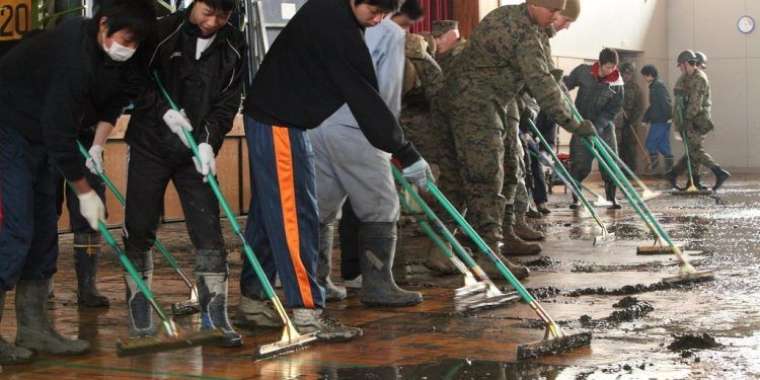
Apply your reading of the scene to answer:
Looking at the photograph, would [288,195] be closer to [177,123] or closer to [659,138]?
[177,123]

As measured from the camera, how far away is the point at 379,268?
22.9 ft

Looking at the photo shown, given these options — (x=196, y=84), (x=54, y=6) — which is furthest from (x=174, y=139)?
(x=54, y=6)

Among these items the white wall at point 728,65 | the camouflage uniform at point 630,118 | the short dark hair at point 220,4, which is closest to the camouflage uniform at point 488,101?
the short dark hair at point 220,4

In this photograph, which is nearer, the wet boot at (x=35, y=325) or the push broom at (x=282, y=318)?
the push broom at (x=282, y=318)

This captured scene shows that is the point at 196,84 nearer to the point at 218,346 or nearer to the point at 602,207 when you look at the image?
the point at 218,346

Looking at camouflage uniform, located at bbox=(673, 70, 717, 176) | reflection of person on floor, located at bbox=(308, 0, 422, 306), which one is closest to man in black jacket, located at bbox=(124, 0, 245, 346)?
reflection of person on floor, located at bbox=(308, 0, 422, 306)

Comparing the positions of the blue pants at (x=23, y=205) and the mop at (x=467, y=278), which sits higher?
the blue pants at (x=23, y=205)

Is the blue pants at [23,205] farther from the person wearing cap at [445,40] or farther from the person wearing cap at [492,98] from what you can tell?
the person wearing cap at [445,40]

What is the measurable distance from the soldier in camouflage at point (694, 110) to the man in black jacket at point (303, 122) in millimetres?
13072

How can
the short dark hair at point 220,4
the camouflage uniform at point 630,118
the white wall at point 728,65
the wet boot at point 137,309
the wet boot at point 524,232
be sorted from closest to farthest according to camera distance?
the short dark hair at point 220,4
the wet boot at point 137,309
the wet boot at point 524,232
the camouflage uniform at point 630,118
the white wall at point 728,65

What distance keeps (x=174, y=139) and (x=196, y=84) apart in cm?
32

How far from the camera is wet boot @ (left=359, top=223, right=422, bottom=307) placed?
6922 millimetres

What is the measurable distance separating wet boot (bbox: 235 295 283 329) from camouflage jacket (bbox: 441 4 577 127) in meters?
2.51

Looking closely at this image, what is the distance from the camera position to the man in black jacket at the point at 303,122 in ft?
18.3
